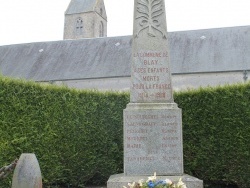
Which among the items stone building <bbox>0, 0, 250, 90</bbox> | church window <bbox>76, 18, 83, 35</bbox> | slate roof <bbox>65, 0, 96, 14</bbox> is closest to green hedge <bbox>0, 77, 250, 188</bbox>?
stone building <bbox>0, 0, 250, 90</bbox>

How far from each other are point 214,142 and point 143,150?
2790mm

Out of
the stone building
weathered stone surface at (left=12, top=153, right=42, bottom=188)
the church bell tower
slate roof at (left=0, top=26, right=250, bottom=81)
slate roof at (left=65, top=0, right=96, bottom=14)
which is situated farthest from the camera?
slate roof at (left=65, top=0, right=96, bottom=14)

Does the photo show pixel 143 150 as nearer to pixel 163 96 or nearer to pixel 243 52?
pixel 163 96

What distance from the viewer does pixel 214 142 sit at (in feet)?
25.0

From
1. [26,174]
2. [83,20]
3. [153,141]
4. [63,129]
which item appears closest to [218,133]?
[153,141]

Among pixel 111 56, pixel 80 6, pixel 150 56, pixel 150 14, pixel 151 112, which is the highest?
pixel 80 6

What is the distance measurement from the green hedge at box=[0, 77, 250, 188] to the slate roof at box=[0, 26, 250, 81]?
54.6 feet

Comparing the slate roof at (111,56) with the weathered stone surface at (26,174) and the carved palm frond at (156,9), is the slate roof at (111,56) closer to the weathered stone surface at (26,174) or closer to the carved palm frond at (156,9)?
the carved palm frond at (156,9)

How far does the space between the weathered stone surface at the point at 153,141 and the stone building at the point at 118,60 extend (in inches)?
636

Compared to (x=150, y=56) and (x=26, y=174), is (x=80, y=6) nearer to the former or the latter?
(x=150, y=56)

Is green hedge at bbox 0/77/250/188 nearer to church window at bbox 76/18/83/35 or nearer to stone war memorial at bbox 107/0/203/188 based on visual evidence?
stone war memorial at bbox 107/0/203/188

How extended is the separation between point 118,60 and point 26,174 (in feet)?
76.1

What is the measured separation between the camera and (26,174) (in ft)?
11.5

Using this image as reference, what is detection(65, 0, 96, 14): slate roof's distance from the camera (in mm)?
43066
